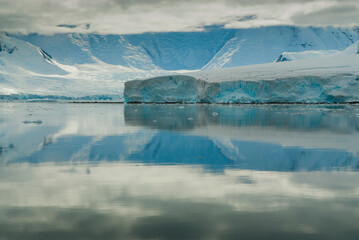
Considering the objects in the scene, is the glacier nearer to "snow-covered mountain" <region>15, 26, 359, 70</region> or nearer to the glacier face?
"snow-covered mountain" <region>15, 26, 359, 70</region>

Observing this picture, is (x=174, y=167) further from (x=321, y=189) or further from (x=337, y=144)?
(x=337, y=144)

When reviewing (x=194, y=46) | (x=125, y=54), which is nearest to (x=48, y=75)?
(x=125, y=54)

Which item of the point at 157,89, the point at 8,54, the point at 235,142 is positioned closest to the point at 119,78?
the point at 8,54

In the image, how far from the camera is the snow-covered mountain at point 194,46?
104 metres

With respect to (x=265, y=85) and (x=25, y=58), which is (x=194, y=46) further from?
(x=265, y=85)

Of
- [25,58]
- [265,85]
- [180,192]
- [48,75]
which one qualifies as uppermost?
[25,58]

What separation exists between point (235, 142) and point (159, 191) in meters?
4.45

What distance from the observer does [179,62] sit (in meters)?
130

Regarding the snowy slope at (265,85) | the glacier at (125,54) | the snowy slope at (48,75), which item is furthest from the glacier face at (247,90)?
the snowy slope at (48,75)

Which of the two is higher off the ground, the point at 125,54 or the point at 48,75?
the point at 125,54

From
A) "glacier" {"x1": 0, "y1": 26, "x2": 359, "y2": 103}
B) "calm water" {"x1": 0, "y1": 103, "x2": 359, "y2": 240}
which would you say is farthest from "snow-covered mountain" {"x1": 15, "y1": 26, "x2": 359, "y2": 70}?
"calm water" {"x1": 0, "y1": 103, "x2": 359, "y2": 240}

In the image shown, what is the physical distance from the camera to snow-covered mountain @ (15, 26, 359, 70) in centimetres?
10400

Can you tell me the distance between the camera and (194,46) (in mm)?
128625

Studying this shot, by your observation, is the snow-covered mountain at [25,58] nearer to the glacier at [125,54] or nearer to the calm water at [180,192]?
the glacier at [125,54]
